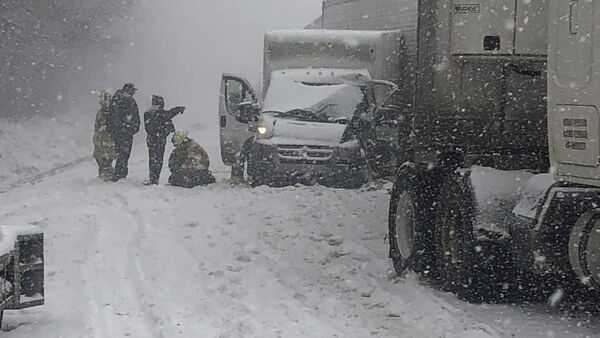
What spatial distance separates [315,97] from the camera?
50.4 ft

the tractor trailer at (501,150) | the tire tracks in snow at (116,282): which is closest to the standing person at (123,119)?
the tire tracks in snow at (116,282)

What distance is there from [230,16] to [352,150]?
79.9m

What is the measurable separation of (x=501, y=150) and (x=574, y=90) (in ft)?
6.00

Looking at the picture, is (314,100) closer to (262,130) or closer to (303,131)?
(303,131)

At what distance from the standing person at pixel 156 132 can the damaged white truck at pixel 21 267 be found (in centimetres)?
913

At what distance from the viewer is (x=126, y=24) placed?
49.7 metres

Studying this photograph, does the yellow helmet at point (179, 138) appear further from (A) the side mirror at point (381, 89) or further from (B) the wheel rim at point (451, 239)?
(B) the wheel rim at point (451, 239)

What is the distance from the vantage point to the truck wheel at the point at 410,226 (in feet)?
27.9

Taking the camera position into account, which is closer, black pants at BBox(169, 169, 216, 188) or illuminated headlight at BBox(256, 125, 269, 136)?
illuminated headlight at BBox(256, 125, 269, 136)

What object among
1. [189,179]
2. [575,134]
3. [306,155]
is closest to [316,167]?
[306,155]

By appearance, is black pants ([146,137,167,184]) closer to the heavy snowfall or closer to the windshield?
the heavy snowfall

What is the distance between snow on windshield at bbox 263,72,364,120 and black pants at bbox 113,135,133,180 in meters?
2.60

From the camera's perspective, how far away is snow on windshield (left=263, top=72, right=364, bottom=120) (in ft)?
49.8

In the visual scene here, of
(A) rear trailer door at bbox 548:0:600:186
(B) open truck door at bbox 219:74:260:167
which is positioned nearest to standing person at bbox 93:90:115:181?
(B) open truck door at bbox 219:74:260:167
